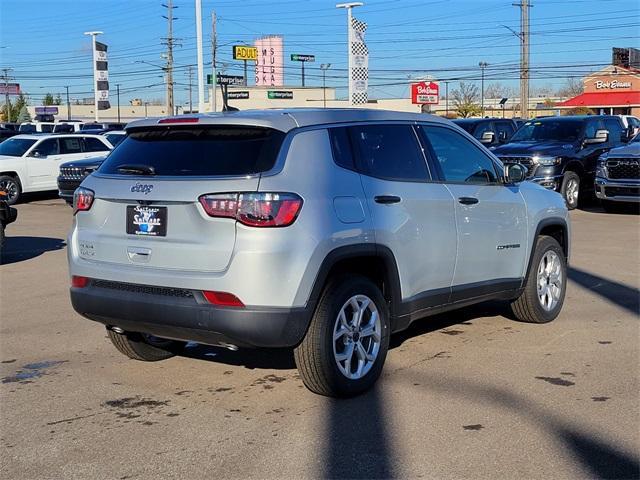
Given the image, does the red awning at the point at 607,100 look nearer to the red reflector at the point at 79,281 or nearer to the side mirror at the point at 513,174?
the side mirror at the point at 513,174

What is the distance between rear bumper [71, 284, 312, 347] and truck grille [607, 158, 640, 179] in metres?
13.6

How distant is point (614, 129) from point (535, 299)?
45.8ft

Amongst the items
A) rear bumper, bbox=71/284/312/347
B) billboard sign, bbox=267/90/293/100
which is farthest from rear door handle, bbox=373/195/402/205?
billboard sign, bbox=267/90/293/100

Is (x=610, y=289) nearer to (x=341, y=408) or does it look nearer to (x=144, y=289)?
(x=341, y=408)

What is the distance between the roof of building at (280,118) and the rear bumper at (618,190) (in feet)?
40.2

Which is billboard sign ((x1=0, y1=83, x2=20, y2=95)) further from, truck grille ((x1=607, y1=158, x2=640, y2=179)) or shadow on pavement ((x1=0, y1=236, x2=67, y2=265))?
truck grille ((x1=607, y1=158, x2=640, y2=179))

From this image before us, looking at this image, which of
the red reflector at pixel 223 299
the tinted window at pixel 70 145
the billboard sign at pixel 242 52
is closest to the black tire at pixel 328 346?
the red reflector at pixel 223 299

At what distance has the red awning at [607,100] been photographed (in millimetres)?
66175

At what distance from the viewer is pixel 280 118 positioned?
516 cm

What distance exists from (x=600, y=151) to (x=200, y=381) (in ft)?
50.5

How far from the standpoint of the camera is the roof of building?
5.13 m

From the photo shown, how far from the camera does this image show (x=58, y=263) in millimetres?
11352

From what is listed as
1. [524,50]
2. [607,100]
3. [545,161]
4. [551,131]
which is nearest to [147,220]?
[545,161]

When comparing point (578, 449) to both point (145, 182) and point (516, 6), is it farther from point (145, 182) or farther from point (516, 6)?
point (516, 6)
